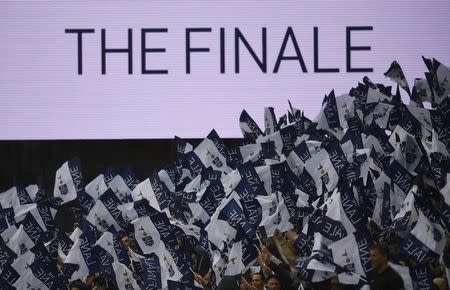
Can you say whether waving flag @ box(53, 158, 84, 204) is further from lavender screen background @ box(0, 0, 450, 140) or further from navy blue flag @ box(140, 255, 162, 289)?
navy blue flag @ box(140, 255, 162, 289)

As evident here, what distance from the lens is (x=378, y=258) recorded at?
26.3 ft

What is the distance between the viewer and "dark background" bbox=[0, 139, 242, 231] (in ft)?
51.8

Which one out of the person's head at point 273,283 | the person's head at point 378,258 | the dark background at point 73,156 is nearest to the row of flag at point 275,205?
the person's head at point 378,258

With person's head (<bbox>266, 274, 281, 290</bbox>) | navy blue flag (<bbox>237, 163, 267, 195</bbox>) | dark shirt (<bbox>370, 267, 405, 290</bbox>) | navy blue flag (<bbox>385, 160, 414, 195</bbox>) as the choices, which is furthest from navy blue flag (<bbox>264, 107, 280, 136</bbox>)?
dark shirt (<bbox>370, 267, 405, 290</bbox>)

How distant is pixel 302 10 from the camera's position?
1470cm

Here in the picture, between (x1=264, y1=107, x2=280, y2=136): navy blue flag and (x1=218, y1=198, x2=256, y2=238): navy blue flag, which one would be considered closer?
(x1=218, y1=198, x2=256, y2=238): navy blue flag

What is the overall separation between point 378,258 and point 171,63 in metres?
6.99

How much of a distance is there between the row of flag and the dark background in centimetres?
274

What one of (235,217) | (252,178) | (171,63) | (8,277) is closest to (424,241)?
(235,217)

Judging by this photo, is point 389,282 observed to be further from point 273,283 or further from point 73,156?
point 73,156

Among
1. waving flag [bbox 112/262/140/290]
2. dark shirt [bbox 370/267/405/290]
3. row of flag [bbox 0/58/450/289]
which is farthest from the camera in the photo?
waving flag [bbox 112/262/140/290]

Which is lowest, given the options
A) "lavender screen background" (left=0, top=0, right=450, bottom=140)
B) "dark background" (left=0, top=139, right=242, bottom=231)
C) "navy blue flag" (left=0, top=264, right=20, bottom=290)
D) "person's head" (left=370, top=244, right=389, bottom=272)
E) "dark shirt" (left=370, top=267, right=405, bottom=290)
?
"navy blue flag" (left=0, top=264, right=20, bottom=290)

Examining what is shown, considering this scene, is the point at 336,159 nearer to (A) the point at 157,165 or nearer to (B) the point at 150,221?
(B) the point at 150,221

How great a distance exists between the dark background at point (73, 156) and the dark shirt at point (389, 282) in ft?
26.5
